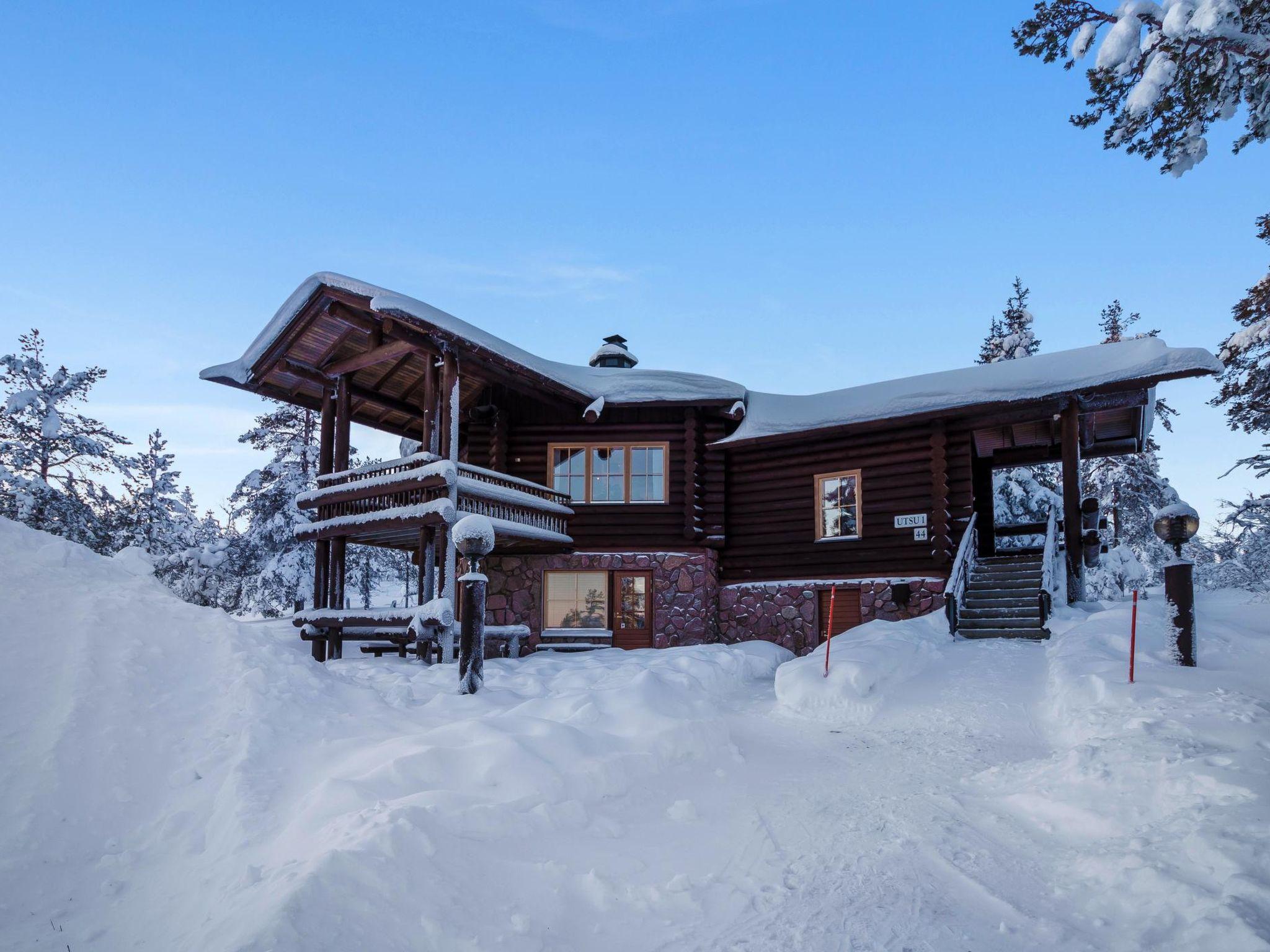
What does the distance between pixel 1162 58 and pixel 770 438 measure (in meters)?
10.0

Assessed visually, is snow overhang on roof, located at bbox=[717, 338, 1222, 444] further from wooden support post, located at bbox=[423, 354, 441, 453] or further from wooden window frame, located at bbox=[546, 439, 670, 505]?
wooden support post, located at bbox=[423, 354, 441, 453]

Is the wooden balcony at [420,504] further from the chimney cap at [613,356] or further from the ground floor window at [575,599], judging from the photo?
the chimney cap at [613,356]

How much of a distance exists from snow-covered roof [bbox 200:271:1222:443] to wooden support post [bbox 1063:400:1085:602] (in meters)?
0.57

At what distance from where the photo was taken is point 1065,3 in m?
8.20

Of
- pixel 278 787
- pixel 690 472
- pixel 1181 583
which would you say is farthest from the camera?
pixel 690 472

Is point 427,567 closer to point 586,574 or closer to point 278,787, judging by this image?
point 586,574

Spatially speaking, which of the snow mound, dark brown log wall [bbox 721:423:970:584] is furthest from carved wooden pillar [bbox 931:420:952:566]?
the snow mound

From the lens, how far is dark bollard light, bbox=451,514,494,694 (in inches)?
337

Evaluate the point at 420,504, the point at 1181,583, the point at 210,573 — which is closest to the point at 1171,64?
the point at 1181,583

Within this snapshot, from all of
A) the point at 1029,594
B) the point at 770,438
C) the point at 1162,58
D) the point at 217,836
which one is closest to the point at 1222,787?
the point at 1162,58

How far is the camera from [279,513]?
23.9 metres

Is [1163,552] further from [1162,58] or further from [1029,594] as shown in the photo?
[1162,58]

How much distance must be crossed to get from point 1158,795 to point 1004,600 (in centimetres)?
907

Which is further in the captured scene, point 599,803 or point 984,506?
point 984,506
